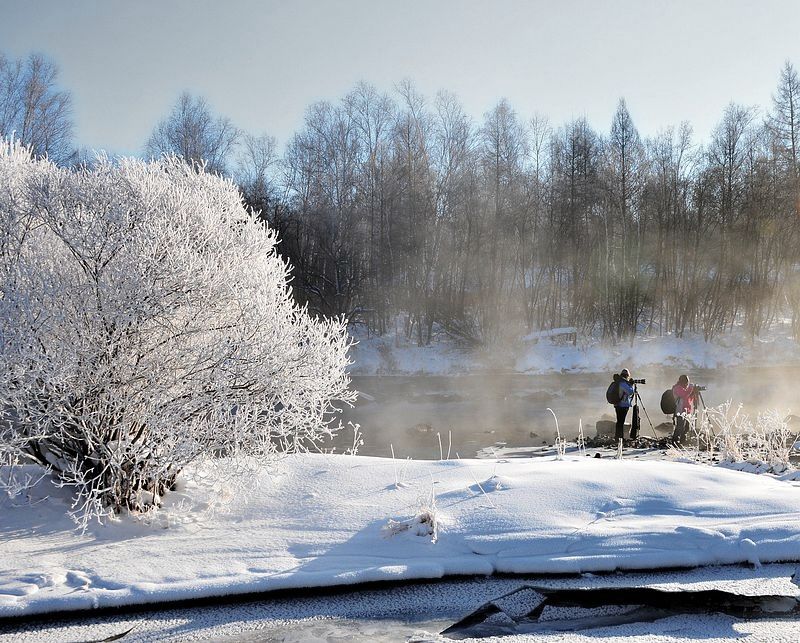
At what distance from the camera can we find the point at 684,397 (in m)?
13.6

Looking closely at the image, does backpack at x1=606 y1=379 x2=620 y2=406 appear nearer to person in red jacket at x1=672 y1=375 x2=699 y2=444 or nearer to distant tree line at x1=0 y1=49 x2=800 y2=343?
person in red jacket at x1=672 y1=375 x2=699 y2=444

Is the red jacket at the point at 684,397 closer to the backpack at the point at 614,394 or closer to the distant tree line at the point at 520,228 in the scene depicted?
the backpack at the point at 614,394

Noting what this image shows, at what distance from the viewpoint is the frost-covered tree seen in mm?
6715

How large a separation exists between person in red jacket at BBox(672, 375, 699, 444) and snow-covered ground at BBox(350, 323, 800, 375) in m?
17.9

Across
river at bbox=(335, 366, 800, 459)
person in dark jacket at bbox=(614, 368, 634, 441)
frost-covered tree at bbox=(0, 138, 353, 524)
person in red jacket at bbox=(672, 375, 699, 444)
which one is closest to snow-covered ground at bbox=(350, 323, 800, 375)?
river at bbox=(335, 366, 800, 459)

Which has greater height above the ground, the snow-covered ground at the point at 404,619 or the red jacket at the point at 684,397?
the red jacket at the point at 684,397

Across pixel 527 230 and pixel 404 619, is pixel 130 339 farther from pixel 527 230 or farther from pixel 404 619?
pixel 527 230

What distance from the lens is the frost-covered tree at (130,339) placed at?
671 centimetres

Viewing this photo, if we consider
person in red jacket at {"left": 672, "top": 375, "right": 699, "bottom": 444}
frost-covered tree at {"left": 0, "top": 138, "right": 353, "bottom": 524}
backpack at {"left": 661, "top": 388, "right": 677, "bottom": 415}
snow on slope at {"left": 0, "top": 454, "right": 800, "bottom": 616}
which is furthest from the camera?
backpack at {"left": 661, "top": 388, "right": 677, "bottom": 415}

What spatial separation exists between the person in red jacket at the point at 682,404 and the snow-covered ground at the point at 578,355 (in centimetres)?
1787

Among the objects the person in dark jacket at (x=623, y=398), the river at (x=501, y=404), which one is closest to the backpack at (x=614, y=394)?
the person in dark jacket at (x=623, y=398)

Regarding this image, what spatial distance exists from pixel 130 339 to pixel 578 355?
2815 cm

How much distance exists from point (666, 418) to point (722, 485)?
12.2m

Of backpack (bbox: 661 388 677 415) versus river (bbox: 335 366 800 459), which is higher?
backpack (bbox: 661 388 677 415)
